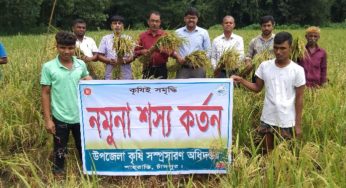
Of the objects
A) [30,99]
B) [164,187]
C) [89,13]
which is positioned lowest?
[164,187]

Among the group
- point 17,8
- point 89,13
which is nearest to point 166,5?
point 89,13

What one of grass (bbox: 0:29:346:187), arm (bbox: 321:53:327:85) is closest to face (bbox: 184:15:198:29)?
grass (bbox: 0:29:346:187)

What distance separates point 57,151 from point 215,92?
1580 mm

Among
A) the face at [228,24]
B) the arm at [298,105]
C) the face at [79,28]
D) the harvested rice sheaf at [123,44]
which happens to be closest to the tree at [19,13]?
the face at [79,28]

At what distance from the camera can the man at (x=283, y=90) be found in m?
3.73

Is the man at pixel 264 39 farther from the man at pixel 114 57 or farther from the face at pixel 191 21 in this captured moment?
the man at pixel 114 57

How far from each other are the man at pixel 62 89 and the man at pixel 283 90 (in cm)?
150

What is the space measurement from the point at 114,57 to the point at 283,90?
2187 millimetres

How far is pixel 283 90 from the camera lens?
3.79 meters

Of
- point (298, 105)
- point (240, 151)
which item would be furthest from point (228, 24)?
point (240, 151)

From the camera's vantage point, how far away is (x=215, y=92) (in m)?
3.80

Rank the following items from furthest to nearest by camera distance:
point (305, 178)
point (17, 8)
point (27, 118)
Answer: point (17, 8) < point (27, 118) < point (305, 178)

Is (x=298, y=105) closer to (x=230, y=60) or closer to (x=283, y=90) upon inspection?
(x=283, y=90)

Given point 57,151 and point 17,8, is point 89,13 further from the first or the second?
point 57,151
